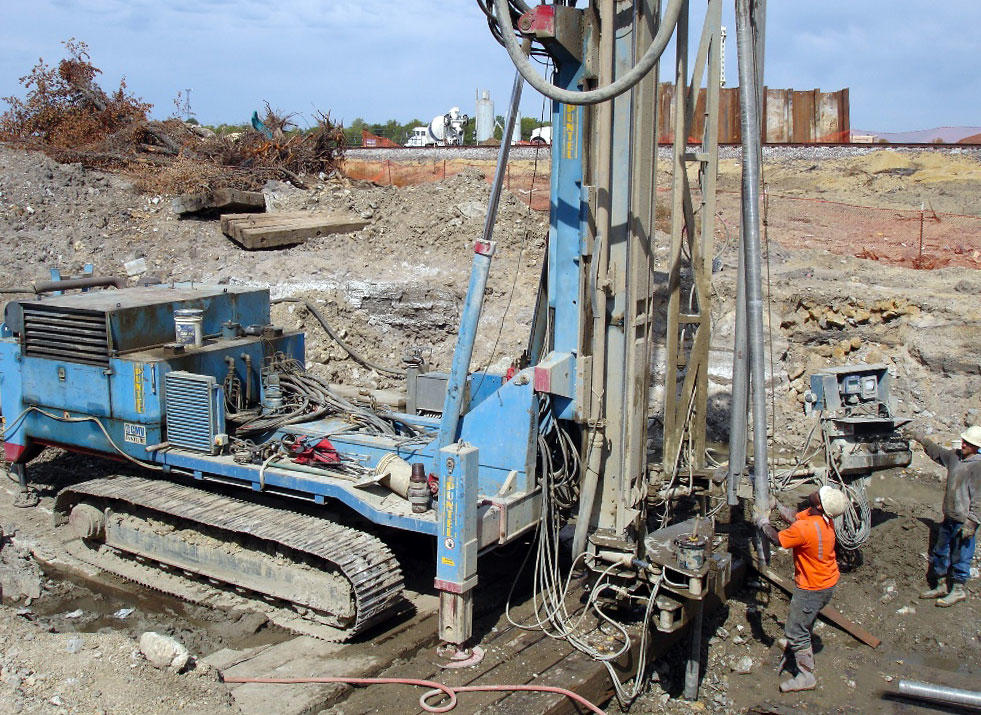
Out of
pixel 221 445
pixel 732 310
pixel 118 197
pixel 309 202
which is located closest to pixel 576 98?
pixel 221 445

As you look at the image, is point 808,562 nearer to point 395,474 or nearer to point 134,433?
point 395,474

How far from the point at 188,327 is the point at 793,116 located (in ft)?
70.0

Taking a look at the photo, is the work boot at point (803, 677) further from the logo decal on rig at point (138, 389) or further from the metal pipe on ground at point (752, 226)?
the logo decal on rig at point (138, 389)

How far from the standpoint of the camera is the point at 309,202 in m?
16.3

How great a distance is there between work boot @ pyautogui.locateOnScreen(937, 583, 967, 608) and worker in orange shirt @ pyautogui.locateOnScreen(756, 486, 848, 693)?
5.42 ft

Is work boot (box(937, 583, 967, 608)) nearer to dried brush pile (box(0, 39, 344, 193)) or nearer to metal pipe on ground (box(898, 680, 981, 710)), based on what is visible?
metal pipe on ground (box(898, 680, 981, 710))

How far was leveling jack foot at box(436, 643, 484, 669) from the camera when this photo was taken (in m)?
5.76

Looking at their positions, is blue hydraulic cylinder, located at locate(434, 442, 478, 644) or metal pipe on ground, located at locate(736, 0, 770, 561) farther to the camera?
blue hydraulic cylinder, located at locate(434, 442, 478, 644)

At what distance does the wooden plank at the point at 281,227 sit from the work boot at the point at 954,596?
33.2 ft

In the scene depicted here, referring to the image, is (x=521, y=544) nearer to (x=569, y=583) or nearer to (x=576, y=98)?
(x=569, y=583)

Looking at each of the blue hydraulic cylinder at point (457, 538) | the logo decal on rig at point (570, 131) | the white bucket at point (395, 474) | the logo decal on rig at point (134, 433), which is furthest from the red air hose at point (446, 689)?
the logo decal on rig at point (570, 131)

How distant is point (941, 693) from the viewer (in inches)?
224

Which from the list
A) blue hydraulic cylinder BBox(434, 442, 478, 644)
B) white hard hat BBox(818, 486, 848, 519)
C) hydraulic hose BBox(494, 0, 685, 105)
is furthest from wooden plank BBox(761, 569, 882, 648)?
hydraulic hose BBox(494, 0, 685, 105)

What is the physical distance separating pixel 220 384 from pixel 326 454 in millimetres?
1225
